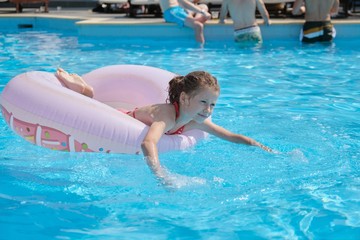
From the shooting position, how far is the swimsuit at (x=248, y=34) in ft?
29.9

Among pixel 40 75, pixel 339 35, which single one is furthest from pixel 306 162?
pixel 339 35

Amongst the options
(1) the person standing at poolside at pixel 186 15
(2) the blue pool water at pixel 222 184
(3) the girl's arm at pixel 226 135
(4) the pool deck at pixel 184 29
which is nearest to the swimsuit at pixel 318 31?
(4) the pool deck at pixel 184 29

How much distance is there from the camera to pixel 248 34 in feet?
30.0

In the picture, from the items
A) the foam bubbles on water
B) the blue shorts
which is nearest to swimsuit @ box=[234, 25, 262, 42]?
the blue shorts

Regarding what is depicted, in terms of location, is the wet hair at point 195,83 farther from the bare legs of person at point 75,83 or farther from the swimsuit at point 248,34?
the swimsuit at point 248,34

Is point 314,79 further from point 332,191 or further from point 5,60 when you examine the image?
point 5,60

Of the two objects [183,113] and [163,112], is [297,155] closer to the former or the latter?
[183,113]

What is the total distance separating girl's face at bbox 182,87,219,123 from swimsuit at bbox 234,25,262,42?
227 inches

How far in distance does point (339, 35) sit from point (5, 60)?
5.31 m

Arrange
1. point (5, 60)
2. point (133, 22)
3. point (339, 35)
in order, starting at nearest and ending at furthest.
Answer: point (5, 60) → point (339, 35) → point (133, 22)

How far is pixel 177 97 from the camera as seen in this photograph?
3.70 meters

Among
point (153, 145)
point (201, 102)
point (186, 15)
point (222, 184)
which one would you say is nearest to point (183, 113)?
point (201, 102)

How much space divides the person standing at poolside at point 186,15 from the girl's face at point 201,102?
6257 mm

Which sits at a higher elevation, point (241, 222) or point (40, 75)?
point (40, 75)
